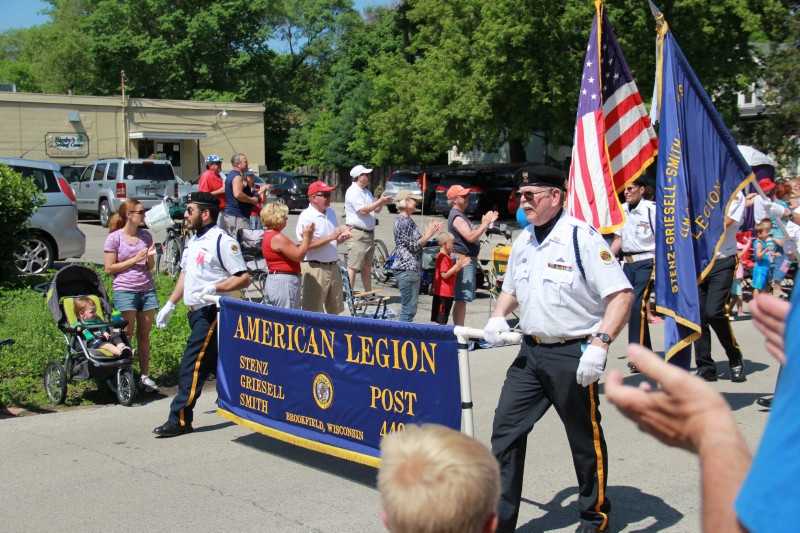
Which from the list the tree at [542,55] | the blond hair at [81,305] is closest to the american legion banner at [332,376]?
the blond hair at [81,305]

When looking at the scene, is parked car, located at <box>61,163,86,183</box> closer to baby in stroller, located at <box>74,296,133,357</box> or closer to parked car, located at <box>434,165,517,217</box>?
parked car, located at <box>434,165,517,217</box>

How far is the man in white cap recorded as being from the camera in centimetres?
1279

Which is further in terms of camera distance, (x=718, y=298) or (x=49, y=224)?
(x=49, y=224)

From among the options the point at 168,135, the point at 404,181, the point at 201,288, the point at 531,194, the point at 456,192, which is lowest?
the point at 201,288

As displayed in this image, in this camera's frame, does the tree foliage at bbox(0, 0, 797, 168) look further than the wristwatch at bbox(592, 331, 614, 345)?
Yes

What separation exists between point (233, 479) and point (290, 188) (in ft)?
99.5

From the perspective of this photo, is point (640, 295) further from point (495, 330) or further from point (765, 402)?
point (495, 330)

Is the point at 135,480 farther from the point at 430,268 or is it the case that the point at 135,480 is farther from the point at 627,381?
the point at 430,268

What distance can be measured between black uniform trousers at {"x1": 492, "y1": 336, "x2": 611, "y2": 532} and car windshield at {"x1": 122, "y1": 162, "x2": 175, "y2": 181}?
1012 inches

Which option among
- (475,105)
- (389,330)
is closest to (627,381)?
(389,330)

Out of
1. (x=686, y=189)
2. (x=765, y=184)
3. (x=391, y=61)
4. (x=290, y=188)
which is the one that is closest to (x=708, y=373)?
(x=686, y=189)

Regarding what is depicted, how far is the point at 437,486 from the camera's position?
215 centimetres

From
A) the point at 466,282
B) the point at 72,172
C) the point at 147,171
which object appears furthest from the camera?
the point at 72,172

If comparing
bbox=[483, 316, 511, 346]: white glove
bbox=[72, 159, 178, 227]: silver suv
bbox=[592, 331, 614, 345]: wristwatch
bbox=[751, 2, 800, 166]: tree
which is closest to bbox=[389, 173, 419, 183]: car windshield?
bbox=[72, 159, 178, 227]: silver suv
